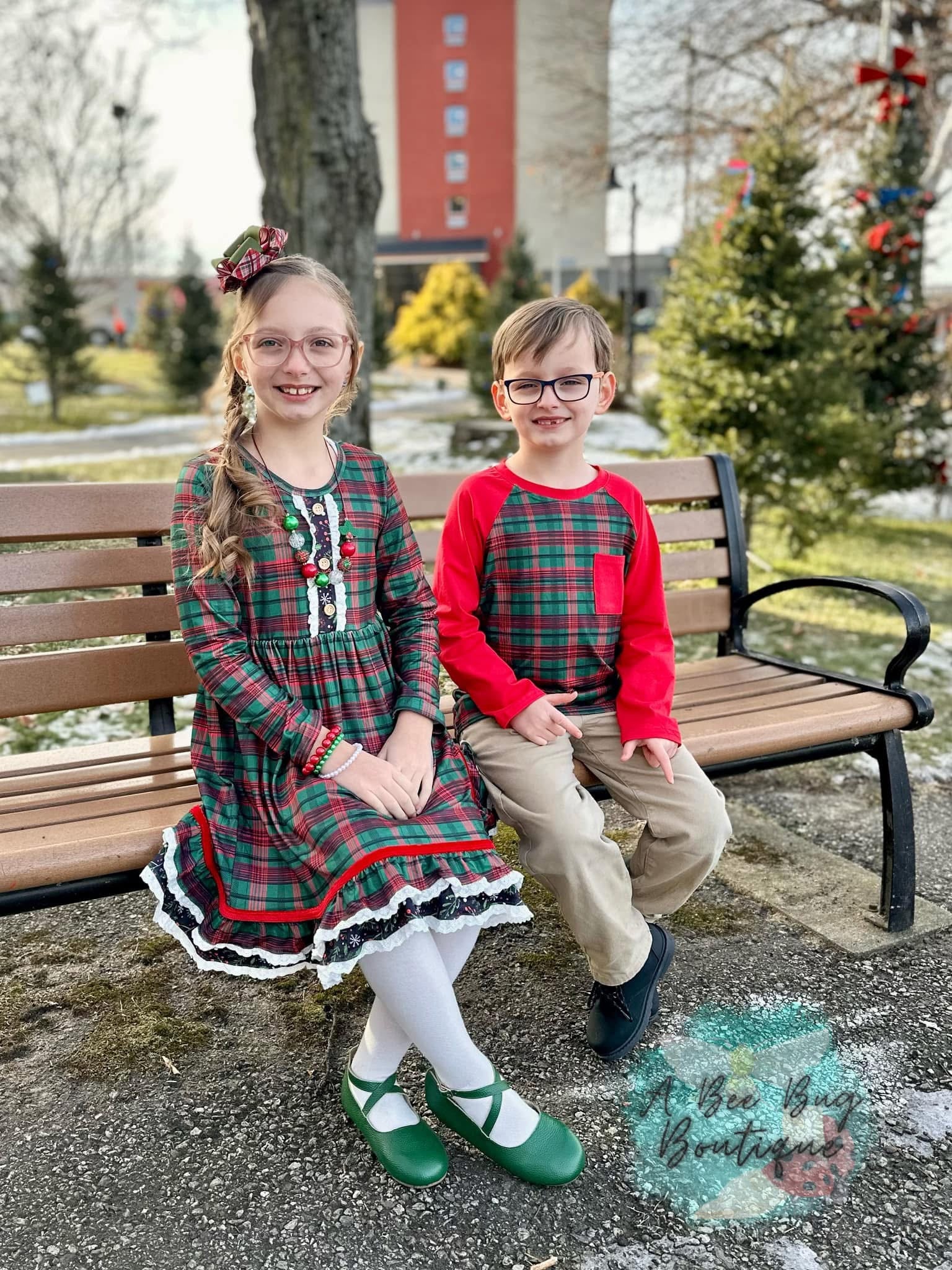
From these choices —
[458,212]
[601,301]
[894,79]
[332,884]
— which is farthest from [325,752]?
[458,212]

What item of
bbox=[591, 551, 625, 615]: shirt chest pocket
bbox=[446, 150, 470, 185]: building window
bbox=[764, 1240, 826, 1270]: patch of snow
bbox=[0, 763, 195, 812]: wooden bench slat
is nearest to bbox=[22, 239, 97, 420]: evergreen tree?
bbox=[0, 763, 195, 812]: wooden bench slat

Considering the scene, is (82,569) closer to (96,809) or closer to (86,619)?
(86,619)

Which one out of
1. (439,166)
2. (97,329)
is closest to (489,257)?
(439,166)

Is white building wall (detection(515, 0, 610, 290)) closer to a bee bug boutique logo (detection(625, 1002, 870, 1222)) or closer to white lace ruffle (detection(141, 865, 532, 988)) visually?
a bee bug boutique logo (detection(625, 1002, 870, 1222))

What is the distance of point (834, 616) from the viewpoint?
582cm

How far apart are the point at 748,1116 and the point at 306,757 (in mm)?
1116

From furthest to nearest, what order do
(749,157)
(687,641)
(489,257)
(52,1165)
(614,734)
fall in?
(489,257)
(749,157)
(687,641)
(614,734)
(52,1165)

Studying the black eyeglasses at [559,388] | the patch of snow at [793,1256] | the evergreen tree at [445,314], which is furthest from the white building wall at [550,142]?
the patch of snow at [793,1256]

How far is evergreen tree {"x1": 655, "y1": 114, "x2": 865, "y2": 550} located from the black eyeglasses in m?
4.34

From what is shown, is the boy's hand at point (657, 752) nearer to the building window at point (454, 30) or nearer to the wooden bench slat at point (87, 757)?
the wooden bench slat at point (87, 757)

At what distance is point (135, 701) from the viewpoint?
256 cm

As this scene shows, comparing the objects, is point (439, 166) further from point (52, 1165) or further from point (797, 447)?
point (52, 1165)

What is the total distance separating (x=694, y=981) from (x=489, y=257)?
34.3 meters

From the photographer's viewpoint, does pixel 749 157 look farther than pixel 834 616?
Yes
